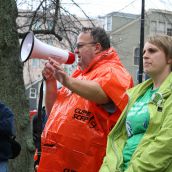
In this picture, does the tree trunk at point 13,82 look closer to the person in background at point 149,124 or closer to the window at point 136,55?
the person in background at point 149,124

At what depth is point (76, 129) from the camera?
3.48m

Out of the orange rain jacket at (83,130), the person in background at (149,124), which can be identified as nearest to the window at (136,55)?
the orange rain jacket at (83,130)

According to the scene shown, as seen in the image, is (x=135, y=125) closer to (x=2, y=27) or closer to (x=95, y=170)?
(x=95, y=170)

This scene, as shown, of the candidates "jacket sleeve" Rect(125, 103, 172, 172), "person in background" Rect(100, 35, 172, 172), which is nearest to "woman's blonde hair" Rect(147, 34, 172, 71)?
"person in background" Rect(100, 35, 172, 172)

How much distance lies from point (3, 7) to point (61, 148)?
243 cm

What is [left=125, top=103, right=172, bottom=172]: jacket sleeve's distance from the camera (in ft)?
8.53

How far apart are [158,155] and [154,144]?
70mm

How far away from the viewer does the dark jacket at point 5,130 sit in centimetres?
414

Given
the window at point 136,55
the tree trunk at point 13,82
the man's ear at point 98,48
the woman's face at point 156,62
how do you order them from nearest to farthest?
the woman's face at point 156,62, the man's ear at point 98,48, the tree trunk at point 13,82, the window at point 136,55

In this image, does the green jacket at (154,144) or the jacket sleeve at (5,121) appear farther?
the jacket sleeve at (5,121)

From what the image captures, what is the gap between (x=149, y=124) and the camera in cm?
278

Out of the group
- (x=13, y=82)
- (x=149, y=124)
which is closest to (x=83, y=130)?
(x=149, y=124)

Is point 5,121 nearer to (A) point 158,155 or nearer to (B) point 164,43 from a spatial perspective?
(B) point 164,43

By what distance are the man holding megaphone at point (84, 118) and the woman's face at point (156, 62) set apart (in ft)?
1.54
